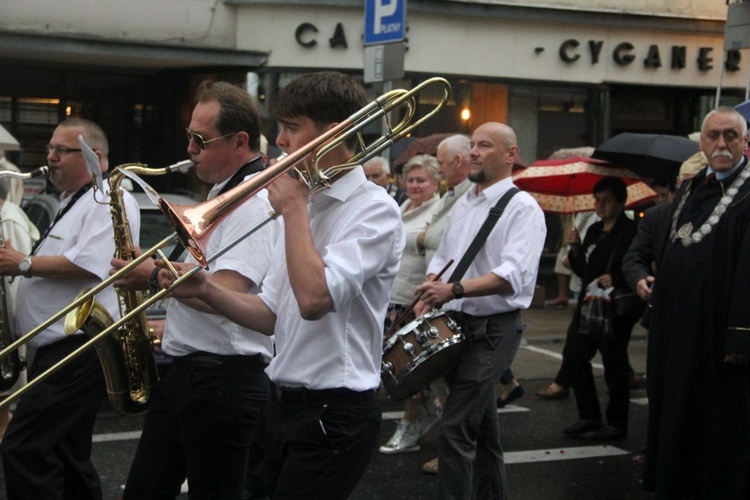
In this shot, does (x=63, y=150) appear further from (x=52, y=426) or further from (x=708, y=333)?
(x=708, y=333)

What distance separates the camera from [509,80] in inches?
568

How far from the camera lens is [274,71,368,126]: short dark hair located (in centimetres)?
302

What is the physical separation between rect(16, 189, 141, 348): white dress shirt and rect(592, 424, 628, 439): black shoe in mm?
3814

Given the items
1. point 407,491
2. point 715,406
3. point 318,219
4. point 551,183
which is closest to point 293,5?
point 551,183

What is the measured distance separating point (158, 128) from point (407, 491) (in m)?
10.1

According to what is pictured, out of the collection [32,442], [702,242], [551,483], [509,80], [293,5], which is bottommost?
[551,483]

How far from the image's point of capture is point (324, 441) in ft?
9.67

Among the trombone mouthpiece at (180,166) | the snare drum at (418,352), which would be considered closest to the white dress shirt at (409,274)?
the snare drum at (418,352)

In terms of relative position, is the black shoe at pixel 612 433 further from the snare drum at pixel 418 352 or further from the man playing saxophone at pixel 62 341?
the man playing saxophone at pixel 62 341

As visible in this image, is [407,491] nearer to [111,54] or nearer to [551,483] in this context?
[551,483]

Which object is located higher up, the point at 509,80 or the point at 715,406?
the point at 509,80

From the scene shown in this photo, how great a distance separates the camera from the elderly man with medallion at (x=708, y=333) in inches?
185

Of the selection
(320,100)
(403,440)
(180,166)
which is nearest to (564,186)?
(403,440)

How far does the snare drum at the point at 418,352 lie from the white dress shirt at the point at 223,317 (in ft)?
3.80
